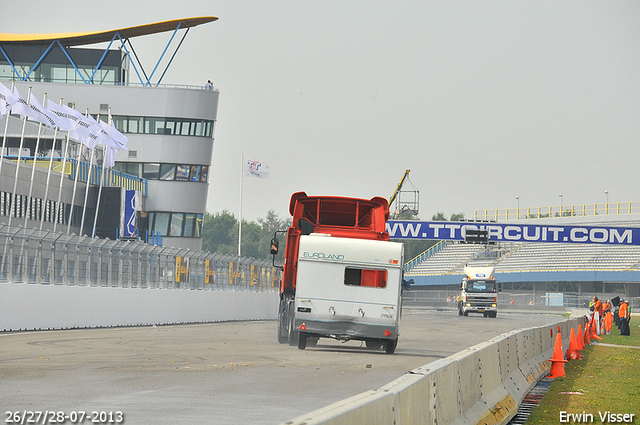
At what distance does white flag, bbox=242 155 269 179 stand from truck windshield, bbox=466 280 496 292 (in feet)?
56.4

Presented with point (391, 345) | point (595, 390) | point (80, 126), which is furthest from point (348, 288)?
point (80, 126)

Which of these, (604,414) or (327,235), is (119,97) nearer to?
(327,235)

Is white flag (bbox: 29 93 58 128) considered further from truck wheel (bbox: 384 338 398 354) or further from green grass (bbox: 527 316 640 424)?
green grass (bbox: 527 316 640 424)

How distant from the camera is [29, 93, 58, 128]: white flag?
4122cm

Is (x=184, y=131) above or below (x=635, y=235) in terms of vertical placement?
above

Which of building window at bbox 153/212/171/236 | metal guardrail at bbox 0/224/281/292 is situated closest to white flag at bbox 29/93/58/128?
metal guardrail at bbox 0/224/281/292

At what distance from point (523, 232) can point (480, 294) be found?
5.78 metres

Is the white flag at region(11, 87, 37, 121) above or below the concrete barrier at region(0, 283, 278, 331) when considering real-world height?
above

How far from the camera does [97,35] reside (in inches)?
2685

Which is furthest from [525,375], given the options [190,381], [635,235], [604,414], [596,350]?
[635,235]

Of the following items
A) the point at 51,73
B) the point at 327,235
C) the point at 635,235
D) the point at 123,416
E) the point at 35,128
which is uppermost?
the point at 51,73

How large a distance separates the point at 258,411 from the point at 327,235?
1032 cm

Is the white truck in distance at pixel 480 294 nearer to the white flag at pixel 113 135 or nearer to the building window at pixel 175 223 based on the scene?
the building window at pixel 175 223

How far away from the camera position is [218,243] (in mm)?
181125
